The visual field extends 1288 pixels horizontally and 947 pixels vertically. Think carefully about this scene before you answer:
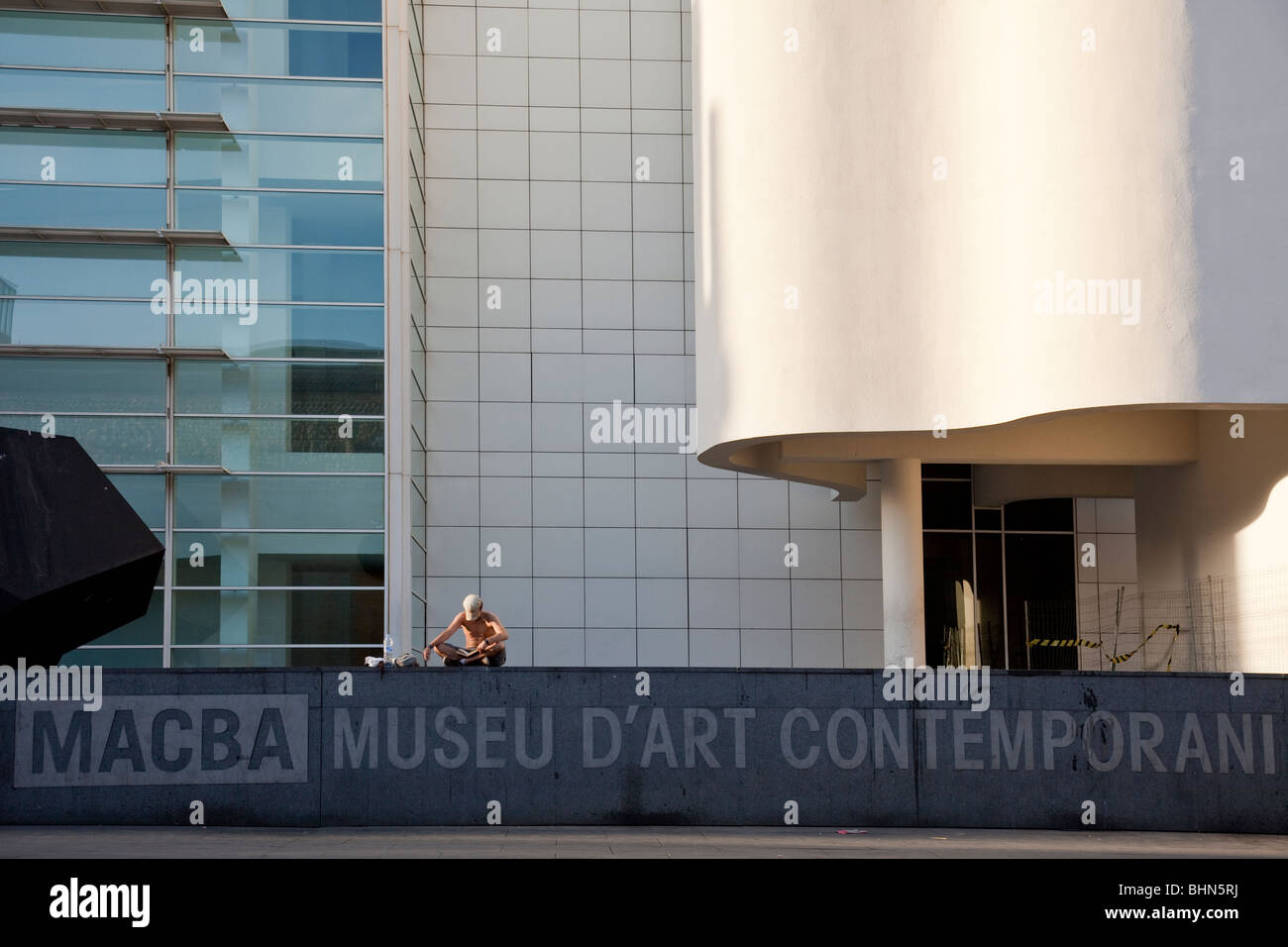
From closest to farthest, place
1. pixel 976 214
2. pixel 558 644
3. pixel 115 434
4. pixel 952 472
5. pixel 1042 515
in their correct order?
pixel 976 214, pixel 115 434, pixel 558 644, pixel 952 472, pixel 1042 515

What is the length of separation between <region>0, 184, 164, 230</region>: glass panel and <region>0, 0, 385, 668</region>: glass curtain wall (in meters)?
0.03

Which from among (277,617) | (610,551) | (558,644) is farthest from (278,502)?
(610,551)

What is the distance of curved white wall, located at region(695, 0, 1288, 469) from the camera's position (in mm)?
20953

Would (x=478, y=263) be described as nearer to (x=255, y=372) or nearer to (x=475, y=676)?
(x=255, y=372)

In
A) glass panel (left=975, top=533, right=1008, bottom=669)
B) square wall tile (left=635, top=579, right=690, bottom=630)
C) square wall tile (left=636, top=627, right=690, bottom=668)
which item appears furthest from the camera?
glass panel (left=975, top=533, right=1008, bottom=669)

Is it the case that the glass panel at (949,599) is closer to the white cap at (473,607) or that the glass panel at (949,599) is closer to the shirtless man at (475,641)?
the shirtless man at (475,641)

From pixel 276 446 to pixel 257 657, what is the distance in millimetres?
3519

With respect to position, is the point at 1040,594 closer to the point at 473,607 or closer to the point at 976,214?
the point at 976,214

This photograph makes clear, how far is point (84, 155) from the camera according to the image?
2581 centimetres

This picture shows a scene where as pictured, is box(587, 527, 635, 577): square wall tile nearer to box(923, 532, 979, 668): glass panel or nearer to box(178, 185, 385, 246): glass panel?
box(923, 532, 979, 668): glass panel

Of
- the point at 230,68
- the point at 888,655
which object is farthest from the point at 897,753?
the point at 230,68

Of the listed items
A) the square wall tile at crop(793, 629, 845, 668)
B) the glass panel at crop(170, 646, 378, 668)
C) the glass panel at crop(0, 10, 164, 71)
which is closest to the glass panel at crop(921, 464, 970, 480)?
the square wall tile at crop(793, 629, 845, 668)

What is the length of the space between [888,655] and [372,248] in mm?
11406
